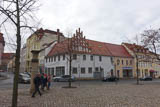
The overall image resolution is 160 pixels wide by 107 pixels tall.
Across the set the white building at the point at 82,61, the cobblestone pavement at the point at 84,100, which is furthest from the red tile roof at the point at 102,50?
the cobblestone pavement at the point at 84,100

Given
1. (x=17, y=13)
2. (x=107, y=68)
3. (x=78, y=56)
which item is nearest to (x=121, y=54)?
(x=107, y=68)

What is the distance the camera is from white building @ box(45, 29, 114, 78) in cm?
3912

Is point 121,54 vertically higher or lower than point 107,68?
higher

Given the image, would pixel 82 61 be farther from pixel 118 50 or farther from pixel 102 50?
pixel 118 50

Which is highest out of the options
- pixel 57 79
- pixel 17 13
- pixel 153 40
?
pixel 153 40

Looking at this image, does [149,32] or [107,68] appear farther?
[107,68]

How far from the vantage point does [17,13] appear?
24.6ft

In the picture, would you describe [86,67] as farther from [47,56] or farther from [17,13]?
[17,13]

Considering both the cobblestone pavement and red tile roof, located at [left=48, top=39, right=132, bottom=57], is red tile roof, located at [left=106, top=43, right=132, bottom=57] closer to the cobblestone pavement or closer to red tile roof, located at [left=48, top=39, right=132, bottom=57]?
red tile roof, located at [left=48, top=39, right=132, bottom=57]

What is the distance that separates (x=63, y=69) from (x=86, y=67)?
19.4ft

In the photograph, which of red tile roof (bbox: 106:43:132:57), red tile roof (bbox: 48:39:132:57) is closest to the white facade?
red tile roof (bbox: 48:39:132:57)

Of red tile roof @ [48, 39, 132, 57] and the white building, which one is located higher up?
red tile roof @ [48, 39, 132, 57]

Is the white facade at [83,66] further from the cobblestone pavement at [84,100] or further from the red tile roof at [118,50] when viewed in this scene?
the cobblestone pavement at [84,100]

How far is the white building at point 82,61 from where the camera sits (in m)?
39.1
